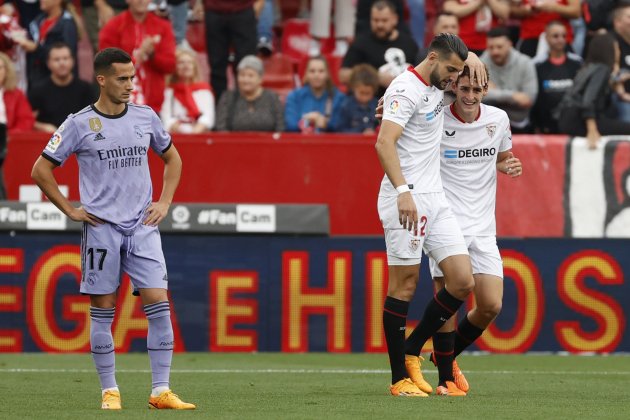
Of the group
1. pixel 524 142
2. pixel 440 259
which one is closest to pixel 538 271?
pixel 524 142

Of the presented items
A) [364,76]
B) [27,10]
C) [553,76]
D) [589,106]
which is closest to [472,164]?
[589,106]

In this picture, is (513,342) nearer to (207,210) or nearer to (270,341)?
(270,341)

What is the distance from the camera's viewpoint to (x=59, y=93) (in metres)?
14.4

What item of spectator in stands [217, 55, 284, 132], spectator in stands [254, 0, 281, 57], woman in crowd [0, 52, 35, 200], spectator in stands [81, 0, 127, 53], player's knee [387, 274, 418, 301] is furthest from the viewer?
spectator in stands [254, 0, 281, 57]

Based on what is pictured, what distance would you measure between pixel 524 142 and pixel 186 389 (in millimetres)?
5358

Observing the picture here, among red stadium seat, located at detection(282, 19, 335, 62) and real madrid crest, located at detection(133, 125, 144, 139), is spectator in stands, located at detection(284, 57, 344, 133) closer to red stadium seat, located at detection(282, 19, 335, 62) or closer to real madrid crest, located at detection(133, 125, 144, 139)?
red stadium seat, located at detection(282, 19, 335, 62)

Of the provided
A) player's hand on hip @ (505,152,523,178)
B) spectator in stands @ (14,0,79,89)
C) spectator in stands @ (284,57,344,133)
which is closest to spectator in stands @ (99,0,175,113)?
spectator in stands @ (14,0,79,89)

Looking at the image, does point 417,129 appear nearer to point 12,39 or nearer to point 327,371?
point 327,371

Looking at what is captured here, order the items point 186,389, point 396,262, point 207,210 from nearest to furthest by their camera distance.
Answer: point 396,262
point 186,389
point 207,210

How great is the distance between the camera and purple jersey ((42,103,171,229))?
7918mm

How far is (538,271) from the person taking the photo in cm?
1309

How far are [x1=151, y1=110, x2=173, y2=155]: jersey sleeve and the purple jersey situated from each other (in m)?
0.12

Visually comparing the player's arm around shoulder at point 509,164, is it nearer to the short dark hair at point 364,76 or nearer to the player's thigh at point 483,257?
the player's thigh at point 483,257

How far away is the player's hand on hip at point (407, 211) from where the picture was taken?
814 cm
